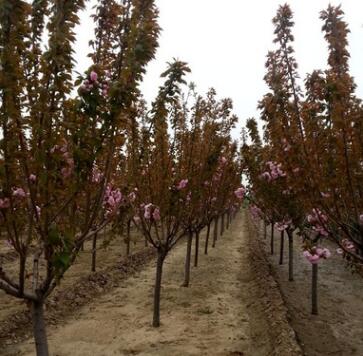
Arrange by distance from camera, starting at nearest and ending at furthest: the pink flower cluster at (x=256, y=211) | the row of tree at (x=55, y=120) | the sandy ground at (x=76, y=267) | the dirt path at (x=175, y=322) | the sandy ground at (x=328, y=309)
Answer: the row of tree at (x=55, y=120)
the dirt path at (x=175, y=322)
the sandy ground at (x=328, y=309)
the sandy ground at (x=76, y=267)
the pink flower cluster at (x=256, y=211)

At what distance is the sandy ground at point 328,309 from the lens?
355 inches

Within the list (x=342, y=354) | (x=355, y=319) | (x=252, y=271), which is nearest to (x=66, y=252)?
(x=342, y=354)

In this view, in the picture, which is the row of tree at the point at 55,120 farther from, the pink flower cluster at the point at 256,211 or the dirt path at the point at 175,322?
the pink flower cluster at the point at 256,211

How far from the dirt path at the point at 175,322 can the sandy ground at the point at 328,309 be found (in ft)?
2.68

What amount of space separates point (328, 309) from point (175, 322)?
4.40 m

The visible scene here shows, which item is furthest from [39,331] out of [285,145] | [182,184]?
[182,184]

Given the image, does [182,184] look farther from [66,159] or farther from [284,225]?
[284,225]

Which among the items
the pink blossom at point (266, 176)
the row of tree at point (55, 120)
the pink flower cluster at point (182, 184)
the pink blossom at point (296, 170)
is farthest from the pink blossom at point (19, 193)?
the pink blossom at point (266, 176)

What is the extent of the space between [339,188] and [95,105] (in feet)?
13.1

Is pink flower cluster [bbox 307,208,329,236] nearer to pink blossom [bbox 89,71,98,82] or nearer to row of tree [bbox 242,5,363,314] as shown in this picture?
row of tree [bbox 242,5,363,314]

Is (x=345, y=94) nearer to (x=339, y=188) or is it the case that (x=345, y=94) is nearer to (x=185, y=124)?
(x=339, y=188)

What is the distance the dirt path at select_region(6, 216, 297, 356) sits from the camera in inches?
336

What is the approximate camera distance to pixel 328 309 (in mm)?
11688

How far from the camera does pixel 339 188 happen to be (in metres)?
6.73
